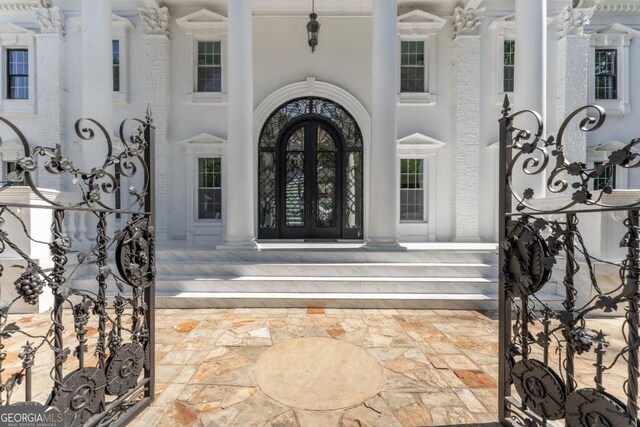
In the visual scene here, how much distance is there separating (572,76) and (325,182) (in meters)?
8.25

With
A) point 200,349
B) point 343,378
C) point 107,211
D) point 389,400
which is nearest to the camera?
point 107,211

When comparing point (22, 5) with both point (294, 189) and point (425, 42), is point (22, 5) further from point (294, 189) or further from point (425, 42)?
point (425, 42)

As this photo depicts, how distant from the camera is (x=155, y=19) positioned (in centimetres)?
888

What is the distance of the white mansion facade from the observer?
9008 millimetres

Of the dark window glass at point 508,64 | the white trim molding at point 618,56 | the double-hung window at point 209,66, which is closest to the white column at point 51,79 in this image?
the double-hung window at point 209,66

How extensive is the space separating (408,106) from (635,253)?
28.1 feet

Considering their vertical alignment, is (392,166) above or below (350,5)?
below

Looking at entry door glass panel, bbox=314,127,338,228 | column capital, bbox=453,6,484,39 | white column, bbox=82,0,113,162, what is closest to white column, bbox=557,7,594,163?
column capital, bbox=453,6,484,39

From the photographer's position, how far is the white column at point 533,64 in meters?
6.43

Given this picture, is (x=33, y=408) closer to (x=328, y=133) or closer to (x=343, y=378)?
(x=343, y=378)

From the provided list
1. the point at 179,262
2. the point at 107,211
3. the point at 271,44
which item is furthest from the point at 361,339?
the point at 271,44

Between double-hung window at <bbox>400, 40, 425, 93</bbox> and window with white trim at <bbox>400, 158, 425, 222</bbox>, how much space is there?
237cm

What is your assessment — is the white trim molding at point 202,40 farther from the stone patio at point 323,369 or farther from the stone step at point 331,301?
the stone patio at point 323,369

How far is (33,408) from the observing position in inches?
68.6
